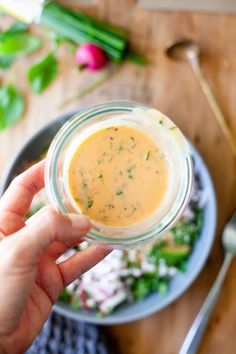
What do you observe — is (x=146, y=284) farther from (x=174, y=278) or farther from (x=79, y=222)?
(x=79, y=222)

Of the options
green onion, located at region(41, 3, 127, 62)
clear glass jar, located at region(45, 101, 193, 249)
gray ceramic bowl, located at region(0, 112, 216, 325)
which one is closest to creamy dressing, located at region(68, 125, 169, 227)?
clear glass jar, located at region(45, 101, 193, 249)

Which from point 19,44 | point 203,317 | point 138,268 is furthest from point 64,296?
point 19,44

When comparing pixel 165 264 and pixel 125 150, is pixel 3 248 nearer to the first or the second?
pixel 125 150

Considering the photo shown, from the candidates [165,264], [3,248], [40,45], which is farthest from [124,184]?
[40,45]

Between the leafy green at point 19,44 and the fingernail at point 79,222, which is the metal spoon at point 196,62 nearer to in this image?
the leafy green at point 19,44

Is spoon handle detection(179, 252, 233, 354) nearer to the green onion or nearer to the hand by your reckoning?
the hand
